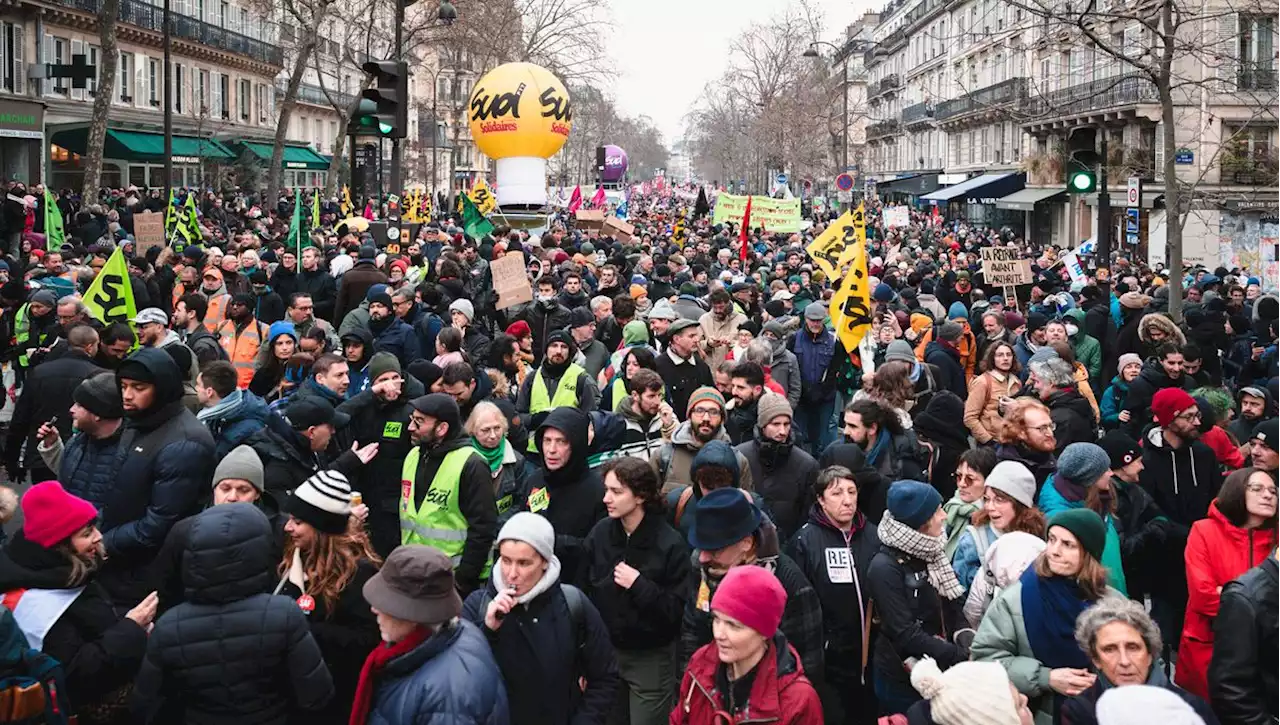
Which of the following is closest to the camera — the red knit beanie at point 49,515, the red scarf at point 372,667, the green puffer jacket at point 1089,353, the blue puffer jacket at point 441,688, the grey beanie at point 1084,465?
the blue puffer jacket at point 441,688

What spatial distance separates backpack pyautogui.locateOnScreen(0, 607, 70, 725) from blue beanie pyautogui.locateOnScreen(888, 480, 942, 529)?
305 cm

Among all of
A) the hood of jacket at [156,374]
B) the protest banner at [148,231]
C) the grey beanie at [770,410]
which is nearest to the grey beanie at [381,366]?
the hood of jacket at [156,374]

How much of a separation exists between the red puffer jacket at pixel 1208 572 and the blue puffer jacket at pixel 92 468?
4.68 m

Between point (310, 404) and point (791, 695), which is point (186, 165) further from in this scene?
point (791, 695)

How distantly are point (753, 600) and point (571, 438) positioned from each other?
219 centimetres

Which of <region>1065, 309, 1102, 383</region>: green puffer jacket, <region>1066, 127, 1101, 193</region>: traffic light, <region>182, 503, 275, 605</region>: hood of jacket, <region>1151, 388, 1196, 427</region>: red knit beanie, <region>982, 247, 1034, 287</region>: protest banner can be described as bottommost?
<region>182, 503, 275, 605</region>: hood of jacket

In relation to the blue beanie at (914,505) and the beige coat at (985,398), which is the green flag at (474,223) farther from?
the blue beanie at (914,505)

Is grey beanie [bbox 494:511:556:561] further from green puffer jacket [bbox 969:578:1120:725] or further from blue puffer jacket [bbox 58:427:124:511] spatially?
blue puffer jacket [bbox 58:427:124:511]

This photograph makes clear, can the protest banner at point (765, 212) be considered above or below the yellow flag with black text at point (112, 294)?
→ above

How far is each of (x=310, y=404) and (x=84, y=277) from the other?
780cm

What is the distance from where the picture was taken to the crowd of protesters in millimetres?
4289

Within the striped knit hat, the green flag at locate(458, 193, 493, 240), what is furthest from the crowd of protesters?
the green flag at locate(458, 193, 493, 240)

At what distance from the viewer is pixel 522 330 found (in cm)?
1015

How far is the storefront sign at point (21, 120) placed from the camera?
33344 mm
